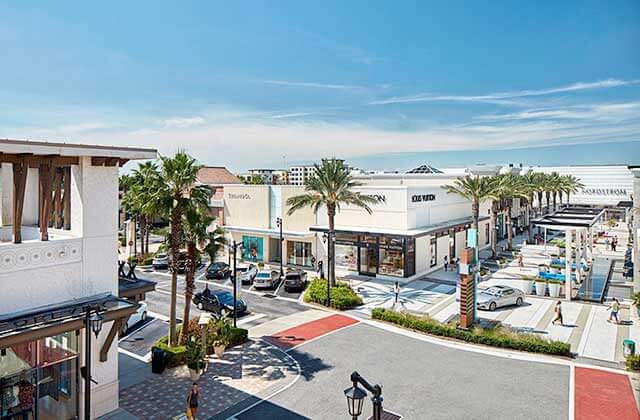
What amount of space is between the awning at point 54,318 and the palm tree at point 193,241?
5.65m

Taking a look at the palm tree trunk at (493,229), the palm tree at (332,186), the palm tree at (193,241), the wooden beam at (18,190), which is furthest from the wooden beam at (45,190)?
the palm tree trunk at (493,229)

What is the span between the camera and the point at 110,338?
46.5 feet

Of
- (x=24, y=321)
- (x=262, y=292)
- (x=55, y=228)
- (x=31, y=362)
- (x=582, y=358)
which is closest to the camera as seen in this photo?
(x=24, y=321)

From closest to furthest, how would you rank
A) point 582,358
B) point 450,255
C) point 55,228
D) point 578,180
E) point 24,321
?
point 24,321, point 55,228, point 582,358, point 450,255, point 578,180

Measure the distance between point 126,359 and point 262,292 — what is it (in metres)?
13.2

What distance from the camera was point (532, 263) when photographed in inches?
1662

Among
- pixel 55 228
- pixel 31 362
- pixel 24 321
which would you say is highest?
pixel 55 228

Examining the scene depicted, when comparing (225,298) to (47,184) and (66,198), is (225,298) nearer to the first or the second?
(66,198)

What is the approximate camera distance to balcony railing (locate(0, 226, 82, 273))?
1235 cm

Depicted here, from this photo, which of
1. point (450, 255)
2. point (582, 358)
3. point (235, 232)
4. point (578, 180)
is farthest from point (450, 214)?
point (578, 180)

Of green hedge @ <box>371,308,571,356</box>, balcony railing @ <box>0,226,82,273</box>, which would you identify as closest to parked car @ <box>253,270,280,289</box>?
green hedge @ <box>371,308,571,356</box>

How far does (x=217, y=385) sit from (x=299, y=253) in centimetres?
2408

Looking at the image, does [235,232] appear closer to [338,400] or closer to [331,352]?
[331,352]

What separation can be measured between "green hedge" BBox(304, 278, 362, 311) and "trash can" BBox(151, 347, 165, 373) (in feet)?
38.9
